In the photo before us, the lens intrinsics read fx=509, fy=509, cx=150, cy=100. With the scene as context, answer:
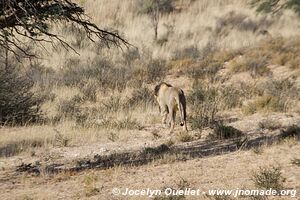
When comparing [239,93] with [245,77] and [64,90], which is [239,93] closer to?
[245,77]

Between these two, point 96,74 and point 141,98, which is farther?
point 96,74

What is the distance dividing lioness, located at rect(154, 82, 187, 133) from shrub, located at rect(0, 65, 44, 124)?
3.46m

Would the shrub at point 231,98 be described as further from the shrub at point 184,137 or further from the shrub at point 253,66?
the shrub at point 253,66

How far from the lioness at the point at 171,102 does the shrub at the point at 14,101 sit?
346 cm

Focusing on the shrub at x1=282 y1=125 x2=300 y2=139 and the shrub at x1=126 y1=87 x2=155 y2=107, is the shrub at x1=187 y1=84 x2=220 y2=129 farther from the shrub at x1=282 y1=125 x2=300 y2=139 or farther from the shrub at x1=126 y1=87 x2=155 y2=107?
the shrub at x1=282 y1=125 x2=300 y2=139

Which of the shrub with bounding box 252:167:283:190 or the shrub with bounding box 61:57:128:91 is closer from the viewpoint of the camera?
the shrub with bounding box 252:167:283:190

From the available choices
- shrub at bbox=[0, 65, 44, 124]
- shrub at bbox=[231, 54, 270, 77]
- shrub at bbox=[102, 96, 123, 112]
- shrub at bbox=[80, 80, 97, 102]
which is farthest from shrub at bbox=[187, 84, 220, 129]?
shrub at bbox=[231, 54, 270, 77]

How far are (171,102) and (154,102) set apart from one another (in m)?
4.00

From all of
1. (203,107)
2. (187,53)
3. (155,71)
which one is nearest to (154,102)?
(203,107)

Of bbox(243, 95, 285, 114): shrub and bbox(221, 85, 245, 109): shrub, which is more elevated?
bbox(221, 85, 245, 109): shrub

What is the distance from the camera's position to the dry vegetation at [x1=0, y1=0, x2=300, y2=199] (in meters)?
7.68

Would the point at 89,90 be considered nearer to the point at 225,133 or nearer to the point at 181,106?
the point at 181,106

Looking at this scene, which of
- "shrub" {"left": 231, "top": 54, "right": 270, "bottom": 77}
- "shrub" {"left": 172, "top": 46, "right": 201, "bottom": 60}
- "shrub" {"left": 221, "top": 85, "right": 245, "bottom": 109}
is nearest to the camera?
"shrub" {"left": 221, "top": 85, "right": 245, "bottom": 109}

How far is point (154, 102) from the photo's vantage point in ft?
48.6
